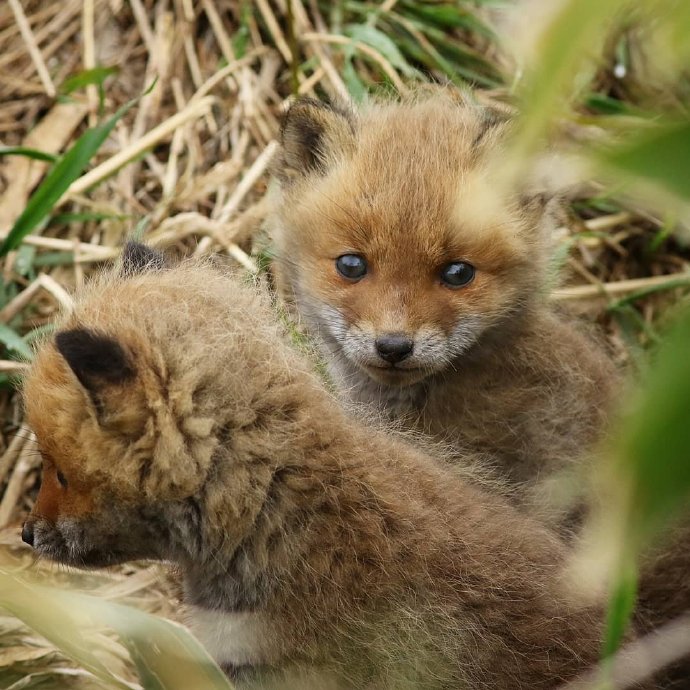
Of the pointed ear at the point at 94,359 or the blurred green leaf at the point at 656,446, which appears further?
the pointed ear at the point at 94,359

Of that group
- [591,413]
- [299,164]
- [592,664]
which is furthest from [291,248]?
[592,664]

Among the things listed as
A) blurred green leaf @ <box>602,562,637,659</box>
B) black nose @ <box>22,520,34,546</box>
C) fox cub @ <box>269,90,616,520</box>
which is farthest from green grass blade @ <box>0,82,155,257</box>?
blurred green leaf @ <box>602,562,637,659</box>

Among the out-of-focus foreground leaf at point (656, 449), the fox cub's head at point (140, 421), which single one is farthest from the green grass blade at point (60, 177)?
the out-of-focus foreground leaf at point (656, 449)

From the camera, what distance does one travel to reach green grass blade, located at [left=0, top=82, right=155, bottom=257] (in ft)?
16.8

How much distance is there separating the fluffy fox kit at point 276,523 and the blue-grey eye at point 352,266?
4.03 feet

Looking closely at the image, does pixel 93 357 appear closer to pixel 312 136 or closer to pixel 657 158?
pixel 657 158

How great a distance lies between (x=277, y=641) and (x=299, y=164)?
108 inches

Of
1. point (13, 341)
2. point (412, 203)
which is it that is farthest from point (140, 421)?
point (13, 341)

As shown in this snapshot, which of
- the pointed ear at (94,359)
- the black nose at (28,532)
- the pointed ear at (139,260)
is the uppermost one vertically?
the pointed ear at (139,260)

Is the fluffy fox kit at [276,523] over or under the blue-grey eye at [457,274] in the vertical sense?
under

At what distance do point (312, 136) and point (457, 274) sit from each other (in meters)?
1.20

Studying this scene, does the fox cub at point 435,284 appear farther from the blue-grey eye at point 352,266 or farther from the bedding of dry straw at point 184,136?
the bedding of dry straw at point 184,136

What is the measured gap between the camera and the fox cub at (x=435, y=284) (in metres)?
4.40

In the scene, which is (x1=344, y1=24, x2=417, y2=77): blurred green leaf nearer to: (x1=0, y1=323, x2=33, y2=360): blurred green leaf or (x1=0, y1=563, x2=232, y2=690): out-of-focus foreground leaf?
(x1=0, y1=323, x2=33, y2=360): blurred green leaf
